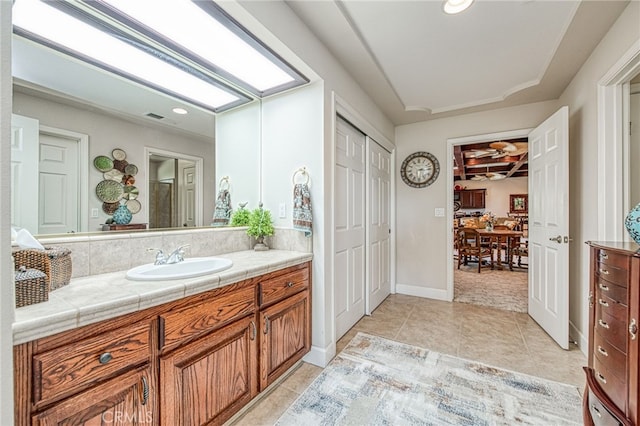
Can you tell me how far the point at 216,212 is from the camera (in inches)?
80.8

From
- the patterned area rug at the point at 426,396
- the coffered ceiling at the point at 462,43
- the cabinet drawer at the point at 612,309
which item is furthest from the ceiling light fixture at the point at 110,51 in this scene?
the cabinet drawer at the point at 612,309

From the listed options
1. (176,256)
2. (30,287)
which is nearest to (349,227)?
(176,256)

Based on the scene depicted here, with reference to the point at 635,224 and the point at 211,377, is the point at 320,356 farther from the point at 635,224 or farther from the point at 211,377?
the point at 635,224

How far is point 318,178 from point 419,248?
7.59 ft

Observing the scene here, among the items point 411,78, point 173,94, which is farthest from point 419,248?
point 173,94

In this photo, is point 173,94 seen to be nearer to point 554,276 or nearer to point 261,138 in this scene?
point 261,138

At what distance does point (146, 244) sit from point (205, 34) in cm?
126

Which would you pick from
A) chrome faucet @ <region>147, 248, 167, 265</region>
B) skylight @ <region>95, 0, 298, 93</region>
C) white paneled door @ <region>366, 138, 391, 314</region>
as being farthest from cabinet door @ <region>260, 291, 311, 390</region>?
skylight @ <region>95, 0, 298, 93</region>

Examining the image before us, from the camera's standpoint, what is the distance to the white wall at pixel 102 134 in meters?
1.23

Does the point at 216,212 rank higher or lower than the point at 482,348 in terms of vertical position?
higher

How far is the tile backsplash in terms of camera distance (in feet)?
4.09

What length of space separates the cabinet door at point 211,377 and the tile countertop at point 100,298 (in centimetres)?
26

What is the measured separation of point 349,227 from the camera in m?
2.53

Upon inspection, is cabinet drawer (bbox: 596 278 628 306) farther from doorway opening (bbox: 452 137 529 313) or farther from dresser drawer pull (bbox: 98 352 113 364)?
doorway opening (bbox: 452 137 529 313)
